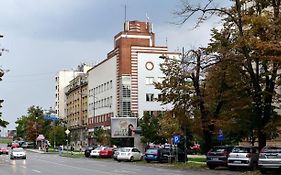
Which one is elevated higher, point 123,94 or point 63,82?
point 63,82

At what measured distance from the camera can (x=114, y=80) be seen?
345 feet

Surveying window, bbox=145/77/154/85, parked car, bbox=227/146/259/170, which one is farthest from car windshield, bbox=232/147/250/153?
window, bbox=145/77/154/85

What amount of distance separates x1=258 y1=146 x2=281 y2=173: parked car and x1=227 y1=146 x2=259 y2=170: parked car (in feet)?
10.9

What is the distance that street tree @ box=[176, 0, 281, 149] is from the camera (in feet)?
110

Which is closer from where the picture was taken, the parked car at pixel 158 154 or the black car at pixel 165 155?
the black car at pixel 165 155

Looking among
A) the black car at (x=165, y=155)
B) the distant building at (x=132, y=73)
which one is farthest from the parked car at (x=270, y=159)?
the distant building at (x=132, y=73)

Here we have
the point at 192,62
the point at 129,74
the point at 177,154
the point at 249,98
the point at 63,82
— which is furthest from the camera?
the point at 63,82

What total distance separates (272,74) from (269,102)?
7.53ft

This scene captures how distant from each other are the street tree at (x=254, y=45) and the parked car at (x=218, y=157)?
2.51 meters

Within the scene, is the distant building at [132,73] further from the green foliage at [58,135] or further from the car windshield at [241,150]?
the car windshield at [241,150]

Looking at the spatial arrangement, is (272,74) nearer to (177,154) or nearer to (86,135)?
(177,154)

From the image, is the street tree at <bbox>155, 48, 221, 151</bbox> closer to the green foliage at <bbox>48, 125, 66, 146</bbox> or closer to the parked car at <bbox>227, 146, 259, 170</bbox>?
the parked car at <bbox>227, 146, 259, 170</bbox>

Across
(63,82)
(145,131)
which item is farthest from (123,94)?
(63,82)

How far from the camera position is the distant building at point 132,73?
102 m
